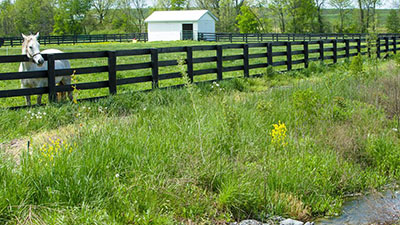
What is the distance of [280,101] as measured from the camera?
31.1 ft

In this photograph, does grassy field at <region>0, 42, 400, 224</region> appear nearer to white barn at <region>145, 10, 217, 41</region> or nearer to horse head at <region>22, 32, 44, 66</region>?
horse head at <region>22, 32, 44, 66</region>

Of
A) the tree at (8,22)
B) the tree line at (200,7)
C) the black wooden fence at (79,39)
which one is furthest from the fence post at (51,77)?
the tree at (8,22)

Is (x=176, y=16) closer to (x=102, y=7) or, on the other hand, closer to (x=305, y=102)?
(x=102, y=7)

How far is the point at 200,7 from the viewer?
89375 mm

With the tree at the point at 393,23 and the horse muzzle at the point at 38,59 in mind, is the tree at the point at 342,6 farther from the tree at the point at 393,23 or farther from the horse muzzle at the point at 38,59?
the horse muzzle at the point at 38,59

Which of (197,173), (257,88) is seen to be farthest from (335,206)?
(257,88)

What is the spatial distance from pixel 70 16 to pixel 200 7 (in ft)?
82.3

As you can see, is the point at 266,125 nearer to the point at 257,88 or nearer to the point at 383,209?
the point at 383,209

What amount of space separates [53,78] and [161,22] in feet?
186

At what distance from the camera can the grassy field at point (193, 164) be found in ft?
14.9

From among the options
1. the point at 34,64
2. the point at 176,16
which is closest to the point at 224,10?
the point at 176,16

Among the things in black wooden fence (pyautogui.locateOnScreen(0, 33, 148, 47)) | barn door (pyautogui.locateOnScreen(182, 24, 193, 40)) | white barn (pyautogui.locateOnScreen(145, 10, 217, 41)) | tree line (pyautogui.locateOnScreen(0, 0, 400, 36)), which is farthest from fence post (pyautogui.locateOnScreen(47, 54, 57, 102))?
tree line (pyautogui.locateOnScreen(0, 0, 400, 36))

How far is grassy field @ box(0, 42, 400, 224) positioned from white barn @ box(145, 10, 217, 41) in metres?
55.2

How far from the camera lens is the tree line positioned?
7725 cm
